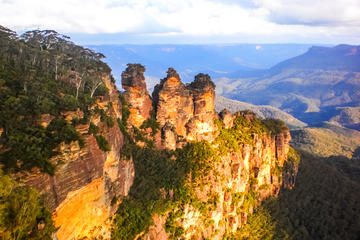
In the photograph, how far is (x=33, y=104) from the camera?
2142 centimetres

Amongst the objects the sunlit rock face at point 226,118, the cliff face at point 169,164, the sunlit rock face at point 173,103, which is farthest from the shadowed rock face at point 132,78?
the sunlit rock face at point 226,118

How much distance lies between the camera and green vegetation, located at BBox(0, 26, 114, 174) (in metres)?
18.6

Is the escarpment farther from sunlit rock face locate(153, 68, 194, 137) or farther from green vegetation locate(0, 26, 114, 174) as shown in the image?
green vegetation locate(0, 26, 114, 174)

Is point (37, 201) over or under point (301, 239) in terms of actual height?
over

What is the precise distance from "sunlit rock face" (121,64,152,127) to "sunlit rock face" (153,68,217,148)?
4067mm

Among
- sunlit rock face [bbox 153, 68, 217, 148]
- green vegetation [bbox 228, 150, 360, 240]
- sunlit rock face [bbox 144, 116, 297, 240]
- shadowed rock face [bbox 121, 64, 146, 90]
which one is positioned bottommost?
green vegetation [bbox 228, 150, 360, 240]

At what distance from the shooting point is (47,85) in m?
27.3

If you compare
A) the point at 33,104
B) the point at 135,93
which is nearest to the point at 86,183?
the point at 33,104

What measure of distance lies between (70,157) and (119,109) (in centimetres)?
1742

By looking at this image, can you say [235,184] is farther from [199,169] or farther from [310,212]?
[310,212]

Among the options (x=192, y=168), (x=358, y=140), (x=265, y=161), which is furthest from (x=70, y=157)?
(x=358, y=140)

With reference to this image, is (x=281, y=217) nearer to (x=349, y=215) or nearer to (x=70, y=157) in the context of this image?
(x=349, y=215)

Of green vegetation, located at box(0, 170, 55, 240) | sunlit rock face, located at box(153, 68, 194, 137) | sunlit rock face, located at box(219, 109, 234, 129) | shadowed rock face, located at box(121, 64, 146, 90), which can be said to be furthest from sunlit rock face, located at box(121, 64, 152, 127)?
green vegetation, located at box(0, 170, 55, 240)

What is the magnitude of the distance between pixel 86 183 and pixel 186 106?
97.2ft
